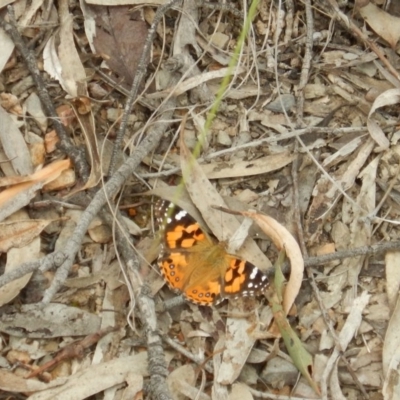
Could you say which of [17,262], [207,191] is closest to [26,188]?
[17,262]

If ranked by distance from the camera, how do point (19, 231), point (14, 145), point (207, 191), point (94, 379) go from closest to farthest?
point (94, 379), point (19, 231), point (14, 145), point (207, 191)

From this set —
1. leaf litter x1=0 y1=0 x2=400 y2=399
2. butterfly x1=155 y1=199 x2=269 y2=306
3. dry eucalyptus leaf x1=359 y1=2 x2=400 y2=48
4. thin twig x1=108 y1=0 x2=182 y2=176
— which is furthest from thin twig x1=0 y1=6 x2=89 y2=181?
dry eucalyptus leaf x1=359 y1=2 x2=400 y2=48

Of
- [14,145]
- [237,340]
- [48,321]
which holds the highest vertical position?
[14,145]

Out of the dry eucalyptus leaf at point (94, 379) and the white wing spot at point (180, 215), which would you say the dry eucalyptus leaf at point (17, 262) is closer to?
the dry eucalyptus leaf at point (94, 379)

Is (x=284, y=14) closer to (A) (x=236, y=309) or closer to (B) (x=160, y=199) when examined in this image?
(B) (x=160, y=199)

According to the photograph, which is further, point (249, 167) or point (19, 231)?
point (249, 167)

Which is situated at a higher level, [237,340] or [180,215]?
[180,215]

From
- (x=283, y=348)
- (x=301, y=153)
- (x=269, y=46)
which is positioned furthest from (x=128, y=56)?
(x=283, y=348)

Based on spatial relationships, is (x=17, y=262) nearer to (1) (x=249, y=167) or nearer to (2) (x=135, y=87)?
(2) (x=135, y=87)
